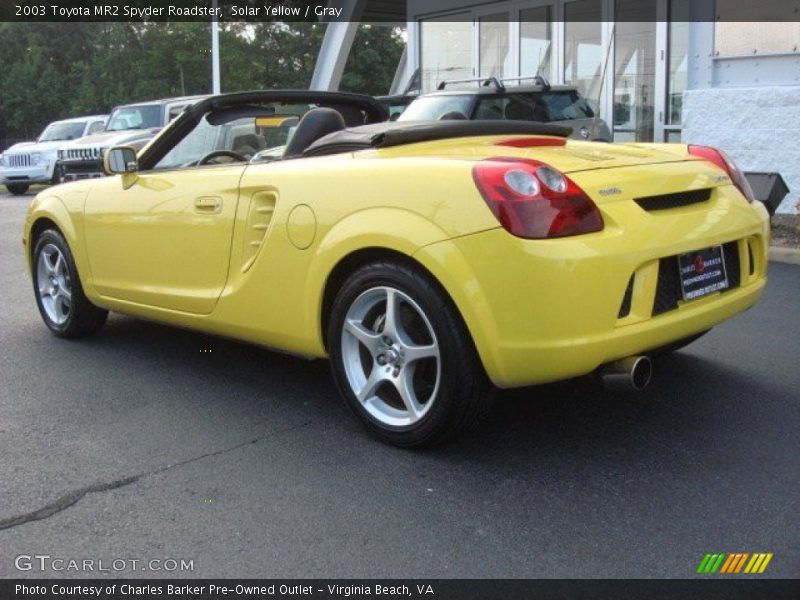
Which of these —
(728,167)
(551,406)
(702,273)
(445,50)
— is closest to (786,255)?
(728,167)

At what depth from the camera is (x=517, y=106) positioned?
11344 mm

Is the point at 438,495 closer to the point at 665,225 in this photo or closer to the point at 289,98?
the point at 665,225

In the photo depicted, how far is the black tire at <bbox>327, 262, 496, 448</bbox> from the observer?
329 centimetres

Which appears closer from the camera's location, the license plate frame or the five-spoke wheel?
the license plate frame

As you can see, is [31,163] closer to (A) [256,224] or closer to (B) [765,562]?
(A) [256,224]

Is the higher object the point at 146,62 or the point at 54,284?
the point at 146,62

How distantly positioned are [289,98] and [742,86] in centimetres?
861

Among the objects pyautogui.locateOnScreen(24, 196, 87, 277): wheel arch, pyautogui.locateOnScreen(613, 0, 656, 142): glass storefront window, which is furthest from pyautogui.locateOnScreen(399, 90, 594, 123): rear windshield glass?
pyautogui.locateOnScreen(24, 196, 87, 277): wheel arch

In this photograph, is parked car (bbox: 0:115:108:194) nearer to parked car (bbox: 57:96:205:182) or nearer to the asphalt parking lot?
parked car (bbox: 57:96:205:182)

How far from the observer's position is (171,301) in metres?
4.50

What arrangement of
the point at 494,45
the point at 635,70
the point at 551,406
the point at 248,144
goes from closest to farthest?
the point at 551,406, the point at 248,144, the point at 635,70, the point at 494,45

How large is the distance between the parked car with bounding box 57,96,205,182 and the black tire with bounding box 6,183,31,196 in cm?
281

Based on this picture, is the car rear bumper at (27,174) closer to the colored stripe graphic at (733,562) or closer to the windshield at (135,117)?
the windshield at (135,117)

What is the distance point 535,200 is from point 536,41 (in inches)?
568
